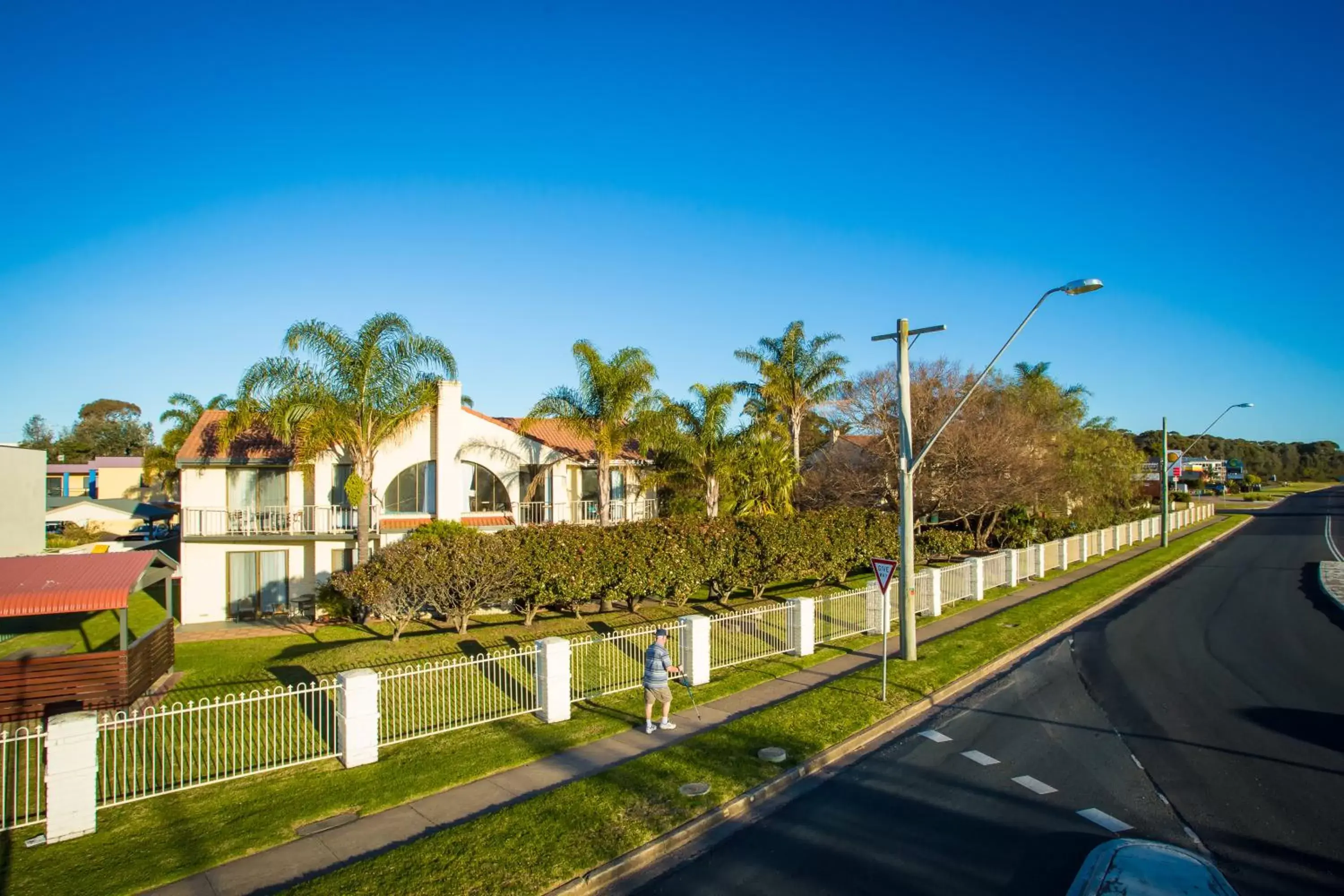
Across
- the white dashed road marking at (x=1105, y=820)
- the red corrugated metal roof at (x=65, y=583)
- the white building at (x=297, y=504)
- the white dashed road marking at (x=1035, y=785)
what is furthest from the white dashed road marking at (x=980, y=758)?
the white building at (x=297, y=504)

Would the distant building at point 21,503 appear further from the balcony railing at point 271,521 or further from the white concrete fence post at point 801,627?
the white concrete fence post at point 801,627

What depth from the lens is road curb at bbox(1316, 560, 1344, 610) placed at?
22.1m

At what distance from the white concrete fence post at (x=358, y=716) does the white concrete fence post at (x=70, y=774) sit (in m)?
2.62

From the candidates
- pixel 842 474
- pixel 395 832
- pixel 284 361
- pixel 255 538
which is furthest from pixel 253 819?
pixel 842 474

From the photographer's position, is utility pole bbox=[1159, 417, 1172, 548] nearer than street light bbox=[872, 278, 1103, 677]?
No

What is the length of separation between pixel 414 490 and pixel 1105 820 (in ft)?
68.3

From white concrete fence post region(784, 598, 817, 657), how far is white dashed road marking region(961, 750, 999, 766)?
539cm

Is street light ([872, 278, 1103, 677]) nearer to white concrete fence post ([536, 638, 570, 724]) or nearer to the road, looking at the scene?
the road

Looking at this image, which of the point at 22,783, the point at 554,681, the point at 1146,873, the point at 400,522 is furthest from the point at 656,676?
the point at 400,522

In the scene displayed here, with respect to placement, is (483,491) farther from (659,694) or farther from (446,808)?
(446,808)

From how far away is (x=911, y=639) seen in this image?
1434 centimetres

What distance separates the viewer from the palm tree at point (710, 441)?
24.3 meters

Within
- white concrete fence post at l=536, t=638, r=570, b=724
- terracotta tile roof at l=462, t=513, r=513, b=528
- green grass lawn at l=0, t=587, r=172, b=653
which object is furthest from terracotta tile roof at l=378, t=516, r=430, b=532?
white concrete fence post at l=536, t=638, r=570, b=724

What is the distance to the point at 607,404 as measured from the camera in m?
22.5
